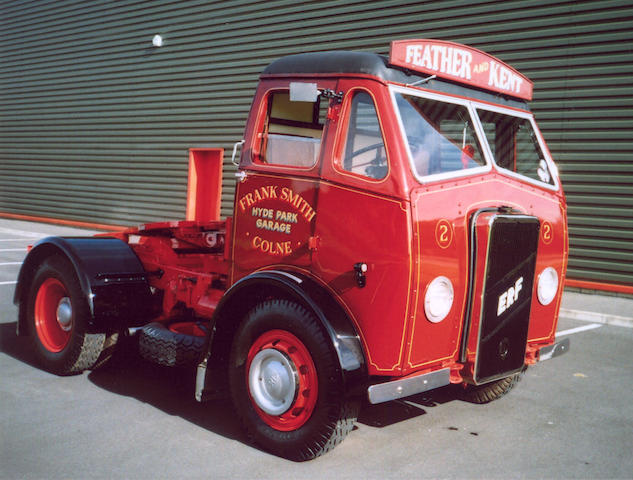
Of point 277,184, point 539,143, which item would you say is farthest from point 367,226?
point 539,143

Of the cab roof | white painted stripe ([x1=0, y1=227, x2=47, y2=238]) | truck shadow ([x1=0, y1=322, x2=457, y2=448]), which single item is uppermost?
the cab roof

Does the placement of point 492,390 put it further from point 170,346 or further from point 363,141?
point 170,346

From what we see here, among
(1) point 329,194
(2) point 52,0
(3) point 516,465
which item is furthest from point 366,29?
(2) point 52,0

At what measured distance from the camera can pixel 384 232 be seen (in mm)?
3639

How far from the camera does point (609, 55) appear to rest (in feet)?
32.7

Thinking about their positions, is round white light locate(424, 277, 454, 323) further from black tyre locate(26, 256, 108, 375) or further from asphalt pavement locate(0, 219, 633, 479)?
black tyre locate(26, 256, 108, 375)

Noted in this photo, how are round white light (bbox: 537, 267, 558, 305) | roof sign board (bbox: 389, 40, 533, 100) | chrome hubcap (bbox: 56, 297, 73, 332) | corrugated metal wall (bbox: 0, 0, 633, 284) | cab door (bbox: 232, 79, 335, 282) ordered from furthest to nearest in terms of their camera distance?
corrugated metal wall (bbox: 0, 0, 633, 284) → chrome hubcap (bbox: 56, 297, 73, 332) → round white light (bbox: 537, 267, 558, 305) → cab door (bbox: 232, 79, 335, 282) → roof sign board (bbox: 389, 40, 533, 100)

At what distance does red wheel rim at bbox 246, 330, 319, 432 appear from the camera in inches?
149

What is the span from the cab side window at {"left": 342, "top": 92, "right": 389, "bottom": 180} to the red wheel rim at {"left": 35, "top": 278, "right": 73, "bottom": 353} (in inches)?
116

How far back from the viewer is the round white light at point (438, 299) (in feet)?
12.0

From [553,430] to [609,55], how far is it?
7482mm

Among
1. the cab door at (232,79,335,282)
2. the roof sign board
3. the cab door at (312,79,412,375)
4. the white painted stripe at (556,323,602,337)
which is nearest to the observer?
the cab door at (312,79,412,375)

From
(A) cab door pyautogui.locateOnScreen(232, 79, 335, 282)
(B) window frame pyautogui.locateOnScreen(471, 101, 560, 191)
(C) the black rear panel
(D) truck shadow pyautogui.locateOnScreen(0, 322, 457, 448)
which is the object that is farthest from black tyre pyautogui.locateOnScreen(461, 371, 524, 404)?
(A) cab door pyautogui.locateOnScreen(232, 79, 335, 282)

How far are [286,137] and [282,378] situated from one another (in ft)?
5.58
